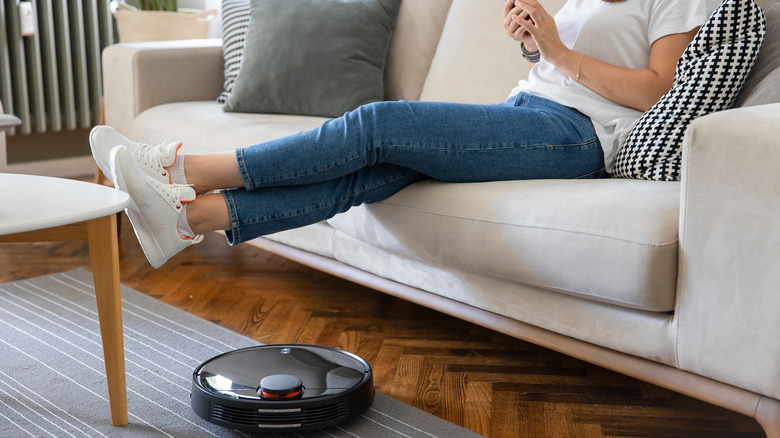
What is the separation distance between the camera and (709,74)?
1.41 m

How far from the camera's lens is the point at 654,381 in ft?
4.13

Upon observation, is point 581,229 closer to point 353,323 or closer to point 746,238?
point 746,238

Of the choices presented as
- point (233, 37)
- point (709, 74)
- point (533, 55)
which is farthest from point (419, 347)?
point (233, 37)

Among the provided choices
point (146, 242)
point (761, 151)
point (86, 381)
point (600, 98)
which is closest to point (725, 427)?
point (761, 151)

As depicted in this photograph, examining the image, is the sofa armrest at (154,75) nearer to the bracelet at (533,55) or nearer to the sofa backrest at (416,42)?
the sofa backrest at (416,42)

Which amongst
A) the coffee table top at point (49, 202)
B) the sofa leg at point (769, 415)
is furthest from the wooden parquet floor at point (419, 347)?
the coffee table top at point (49, 202)

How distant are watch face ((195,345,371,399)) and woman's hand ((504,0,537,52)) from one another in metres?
0.77

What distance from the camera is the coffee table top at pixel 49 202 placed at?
1.05 metres

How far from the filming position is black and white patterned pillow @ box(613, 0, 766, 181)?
1.40 metres

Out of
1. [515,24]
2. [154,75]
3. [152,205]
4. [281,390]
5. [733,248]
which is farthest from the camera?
[154,75]

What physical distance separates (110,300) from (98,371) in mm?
350

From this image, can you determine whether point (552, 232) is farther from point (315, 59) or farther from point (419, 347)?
point (315, 59)

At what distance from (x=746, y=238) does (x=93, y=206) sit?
3.08 ft

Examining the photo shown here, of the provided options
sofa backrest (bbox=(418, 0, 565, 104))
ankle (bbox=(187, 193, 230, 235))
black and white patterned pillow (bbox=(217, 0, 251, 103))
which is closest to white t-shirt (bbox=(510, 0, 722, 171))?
sofa backrest (bbox=(418, 0, 565, 104))
